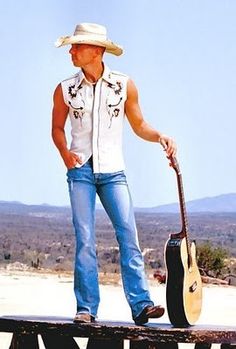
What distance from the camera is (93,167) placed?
301 inches

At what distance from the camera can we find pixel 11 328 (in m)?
7.79

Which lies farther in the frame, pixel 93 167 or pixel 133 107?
pixel 133 107

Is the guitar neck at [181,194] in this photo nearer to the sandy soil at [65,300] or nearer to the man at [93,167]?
the man at [93,167]

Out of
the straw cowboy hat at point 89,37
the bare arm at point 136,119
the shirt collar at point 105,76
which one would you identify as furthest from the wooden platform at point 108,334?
the straw cowboy hat at point 89,37

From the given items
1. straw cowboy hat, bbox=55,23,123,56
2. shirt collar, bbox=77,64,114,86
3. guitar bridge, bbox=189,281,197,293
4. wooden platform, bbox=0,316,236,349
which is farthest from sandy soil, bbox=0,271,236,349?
straw cowboy hat, bbox=55,23,123,56

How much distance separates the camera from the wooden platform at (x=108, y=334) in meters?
7.35

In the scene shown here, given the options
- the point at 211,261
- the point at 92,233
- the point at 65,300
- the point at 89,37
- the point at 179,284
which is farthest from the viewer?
the point at 211,261

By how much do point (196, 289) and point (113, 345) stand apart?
1.95 ft

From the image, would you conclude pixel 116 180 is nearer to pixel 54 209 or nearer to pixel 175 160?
pixel 175 160

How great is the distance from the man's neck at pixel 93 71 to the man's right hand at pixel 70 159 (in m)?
0.45

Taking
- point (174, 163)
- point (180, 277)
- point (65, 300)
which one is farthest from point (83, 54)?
point (65, 300)

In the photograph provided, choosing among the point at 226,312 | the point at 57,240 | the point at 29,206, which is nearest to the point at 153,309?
the point at 226,312

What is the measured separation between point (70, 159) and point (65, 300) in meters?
9.71

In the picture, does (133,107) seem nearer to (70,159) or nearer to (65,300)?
(70,159)
